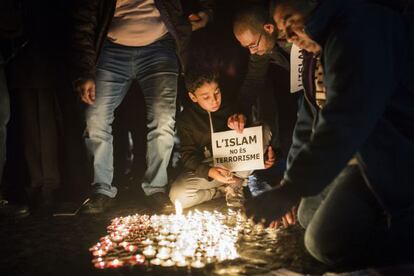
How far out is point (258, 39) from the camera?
4531 mm

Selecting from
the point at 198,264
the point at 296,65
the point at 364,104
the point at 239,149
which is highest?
the point at 296,65

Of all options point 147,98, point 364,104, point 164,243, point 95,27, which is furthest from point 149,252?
point 95,27

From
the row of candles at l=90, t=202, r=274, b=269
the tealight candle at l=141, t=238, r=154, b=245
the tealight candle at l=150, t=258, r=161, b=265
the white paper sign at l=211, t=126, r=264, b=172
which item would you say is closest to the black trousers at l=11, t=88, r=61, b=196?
the row of candles at l=90, t=202, r=274, b=269

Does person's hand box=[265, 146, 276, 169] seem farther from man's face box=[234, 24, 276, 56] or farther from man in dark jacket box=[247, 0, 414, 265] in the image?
man in dark jacket box=[247, 0, 414, 265]

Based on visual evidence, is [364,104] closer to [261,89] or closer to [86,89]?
[261,89]

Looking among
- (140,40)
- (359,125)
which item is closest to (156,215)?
(140,40)

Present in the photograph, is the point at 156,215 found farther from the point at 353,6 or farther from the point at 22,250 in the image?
the point at 353,6

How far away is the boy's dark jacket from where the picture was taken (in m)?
4.65

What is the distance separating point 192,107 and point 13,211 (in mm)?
2089

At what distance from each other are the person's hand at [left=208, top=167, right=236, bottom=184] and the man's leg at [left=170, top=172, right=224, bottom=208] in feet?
0.56

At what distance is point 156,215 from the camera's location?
4020 millimetres

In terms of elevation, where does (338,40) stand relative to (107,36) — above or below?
below

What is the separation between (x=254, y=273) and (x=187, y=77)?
2452 mm

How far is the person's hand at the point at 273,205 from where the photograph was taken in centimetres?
232
